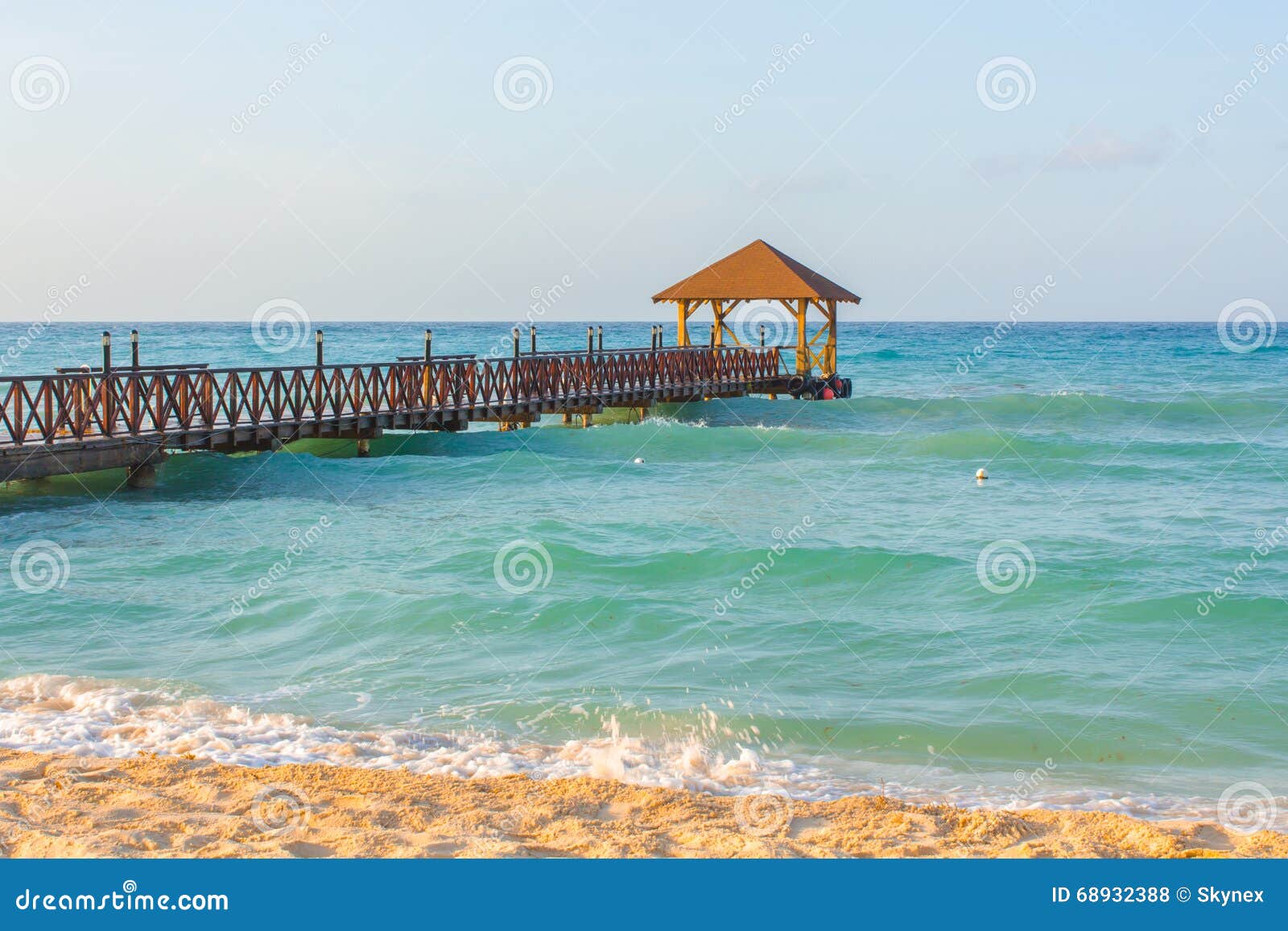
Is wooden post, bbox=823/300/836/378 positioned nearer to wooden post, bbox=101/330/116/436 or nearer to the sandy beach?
wooden post, bbox=101/330/116/436

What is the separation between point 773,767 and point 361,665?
12.9ft

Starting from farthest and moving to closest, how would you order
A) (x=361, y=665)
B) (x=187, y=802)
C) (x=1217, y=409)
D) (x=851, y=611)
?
(x=1217, y=409)
(x=851, y=611)
(x=361, y=665)
(x=187, y=802)

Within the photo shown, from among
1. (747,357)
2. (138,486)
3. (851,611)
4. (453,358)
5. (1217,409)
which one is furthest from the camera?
(1217,409)

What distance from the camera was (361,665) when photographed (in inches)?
386

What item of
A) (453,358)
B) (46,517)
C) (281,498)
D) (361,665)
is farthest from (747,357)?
(361,665)

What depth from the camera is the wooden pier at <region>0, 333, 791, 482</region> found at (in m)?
16.7

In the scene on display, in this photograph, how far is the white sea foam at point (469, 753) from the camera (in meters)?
7.05

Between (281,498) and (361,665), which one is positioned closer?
(361,665)

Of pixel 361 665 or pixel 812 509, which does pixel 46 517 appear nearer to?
pixel 361 665

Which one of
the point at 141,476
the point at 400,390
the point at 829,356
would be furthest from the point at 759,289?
the point at 141,476
